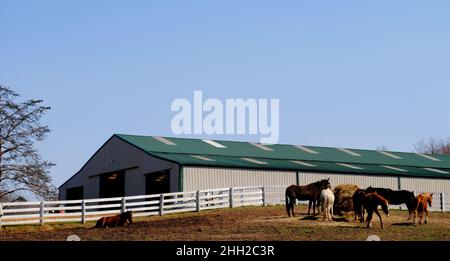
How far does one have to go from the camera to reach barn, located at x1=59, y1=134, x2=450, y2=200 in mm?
44750

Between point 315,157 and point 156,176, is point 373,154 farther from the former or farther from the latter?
point 156,176

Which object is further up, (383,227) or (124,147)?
(124,147)

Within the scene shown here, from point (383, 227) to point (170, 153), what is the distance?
20.5 metres

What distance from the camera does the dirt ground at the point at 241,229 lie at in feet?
84.6

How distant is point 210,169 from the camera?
44625 millimetres

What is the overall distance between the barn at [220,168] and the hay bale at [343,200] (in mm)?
12179

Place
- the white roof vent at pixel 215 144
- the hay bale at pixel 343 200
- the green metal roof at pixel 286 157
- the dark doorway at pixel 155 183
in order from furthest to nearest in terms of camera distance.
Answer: the white roof vent at pixel 215 144
the green metal roof at pixel 286 157
the dark doorway at pixel 155 183
the hay bale at pixel 343 200

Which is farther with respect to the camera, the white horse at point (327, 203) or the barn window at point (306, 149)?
the barn window at point (306, 149)

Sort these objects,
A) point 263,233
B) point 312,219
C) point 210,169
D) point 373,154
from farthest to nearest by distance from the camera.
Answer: point 373,154 < point 210,169 < point 312,219 < point 263,233

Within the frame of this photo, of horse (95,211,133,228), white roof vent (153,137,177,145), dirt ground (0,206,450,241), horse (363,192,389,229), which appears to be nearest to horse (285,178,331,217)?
dirt ground (0,206,450,241)

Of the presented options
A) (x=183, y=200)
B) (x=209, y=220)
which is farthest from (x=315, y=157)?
(x=209, y=220)

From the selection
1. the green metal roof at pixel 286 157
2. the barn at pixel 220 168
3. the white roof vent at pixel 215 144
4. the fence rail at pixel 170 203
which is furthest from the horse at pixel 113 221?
the white roof vent at pixel 215 144

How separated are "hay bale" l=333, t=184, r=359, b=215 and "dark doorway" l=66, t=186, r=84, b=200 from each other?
80.2 feet

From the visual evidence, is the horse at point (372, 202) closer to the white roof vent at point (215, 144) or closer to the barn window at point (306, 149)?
the white roof vent at point (215, 144)
